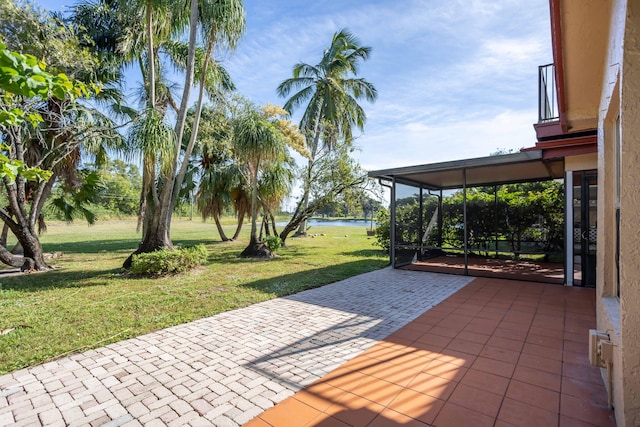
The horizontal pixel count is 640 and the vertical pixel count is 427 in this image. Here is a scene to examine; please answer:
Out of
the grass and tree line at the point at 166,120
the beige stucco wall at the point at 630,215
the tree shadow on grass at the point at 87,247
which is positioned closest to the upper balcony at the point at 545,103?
the beige stucco wall at the point at 630,215

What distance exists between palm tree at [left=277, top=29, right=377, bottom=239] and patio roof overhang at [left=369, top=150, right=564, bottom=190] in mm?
6970

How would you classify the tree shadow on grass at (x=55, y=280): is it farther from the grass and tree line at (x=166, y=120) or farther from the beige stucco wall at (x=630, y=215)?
the beige stucco wall at (x=630, y=215)

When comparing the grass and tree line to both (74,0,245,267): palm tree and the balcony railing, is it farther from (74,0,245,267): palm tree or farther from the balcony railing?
the balcony railing

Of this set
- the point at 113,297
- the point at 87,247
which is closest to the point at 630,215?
the point at 113,297

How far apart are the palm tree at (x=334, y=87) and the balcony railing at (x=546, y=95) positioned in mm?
9775

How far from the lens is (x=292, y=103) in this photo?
53.2 feet

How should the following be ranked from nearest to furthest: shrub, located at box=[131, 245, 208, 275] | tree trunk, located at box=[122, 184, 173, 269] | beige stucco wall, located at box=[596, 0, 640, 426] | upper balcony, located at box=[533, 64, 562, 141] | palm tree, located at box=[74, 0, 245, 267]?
beige stucco wall, located at box=[596, 0, 640, 426] < upper balcony, located at box=[533, 64, 562, 141] < palm tree, located at box=[74, 0, 245, 267] < shrub, located at box=[131, 245, 208, 275] < tree trunk, located at box=[122, 184, 173, 269]

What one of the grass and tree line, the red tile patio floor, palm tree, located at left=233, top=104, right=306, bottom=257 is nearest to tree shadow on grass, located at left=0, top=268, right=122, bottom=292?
the grass and tree line

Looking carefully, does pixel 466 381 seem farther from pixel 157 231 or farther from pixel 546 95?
pixel 157 231

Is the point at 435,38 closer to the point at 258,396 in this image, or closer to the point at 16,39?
the point at 258,396

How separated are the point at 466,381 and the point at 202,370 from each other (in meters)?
2.32

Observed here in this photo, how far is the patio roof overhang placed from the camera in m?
6.29

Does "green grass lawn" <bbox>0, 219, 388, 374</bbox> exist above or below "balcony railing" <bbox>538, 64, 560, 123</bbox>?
below

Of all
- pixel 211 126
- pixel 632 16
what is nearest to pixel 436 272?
pixel 632 16
